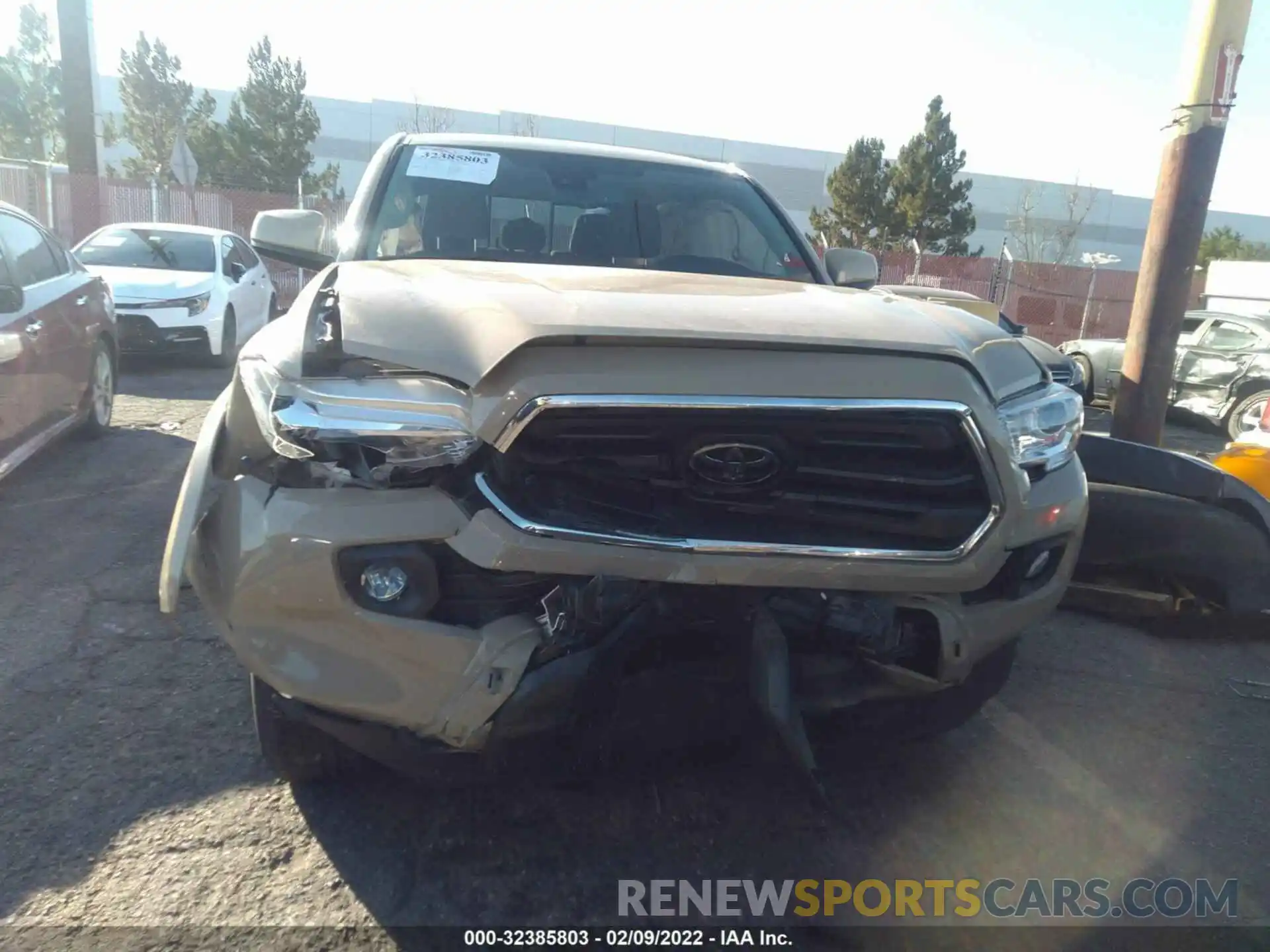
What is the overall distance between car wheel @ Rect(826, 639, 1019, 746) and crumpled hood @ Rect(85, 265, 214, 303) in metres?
9.06

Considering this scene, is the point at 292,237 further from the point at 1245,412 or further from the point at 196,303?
the point at 1245,412

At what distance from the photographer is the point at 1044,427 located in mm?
2383

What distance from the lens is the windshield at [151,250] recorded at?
10.4 m

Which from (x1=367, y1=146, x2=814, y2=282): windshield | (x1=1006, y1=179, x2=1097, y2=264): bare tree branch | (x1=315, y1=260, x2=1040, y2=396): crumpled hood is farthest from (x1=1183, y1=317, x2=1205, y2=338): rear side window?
(x1=1006, y1=179, x2=1097, y2=264): bare tree branch

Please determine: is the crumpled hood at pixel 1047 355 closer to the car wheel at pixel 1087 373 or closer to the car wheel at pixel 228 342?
the car wheel at pixel 1087 373

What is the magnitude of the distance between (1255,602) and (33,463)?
652 cm

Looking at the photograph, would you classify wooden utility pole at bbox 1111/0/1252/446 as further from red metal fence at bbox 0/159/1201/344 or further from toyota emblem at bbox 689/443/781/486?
red metal fence at bbox 0/159/1201/344

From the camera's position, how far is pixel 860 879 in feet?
7.97

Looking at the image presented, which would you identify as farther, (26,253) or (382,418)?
(26,253)

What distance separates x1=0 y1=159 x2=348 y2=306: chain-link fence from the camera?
17828mm

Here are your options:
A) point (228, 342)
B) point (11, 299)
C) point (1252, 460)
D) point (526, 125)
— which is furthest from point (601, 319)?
point (526, 125)

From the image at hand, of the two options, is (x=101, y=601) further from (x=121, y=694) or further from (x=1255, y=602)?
(x=1255, y=602)

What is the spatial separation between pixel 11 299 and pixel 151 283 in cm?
523

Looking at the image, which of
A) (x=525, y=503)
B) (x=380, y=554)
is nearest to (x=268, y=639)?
(x=380, y=554)
